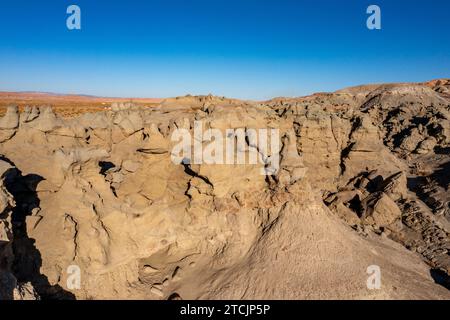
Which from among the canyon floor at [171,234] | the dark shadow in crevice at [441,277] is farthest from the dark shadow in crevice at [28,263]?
the dark shadow in crevice at [441,277]

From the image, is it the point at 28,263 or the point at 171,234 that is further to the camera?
the point at 171,234

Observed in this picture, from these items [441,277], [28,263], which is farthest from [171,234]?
[441,277]

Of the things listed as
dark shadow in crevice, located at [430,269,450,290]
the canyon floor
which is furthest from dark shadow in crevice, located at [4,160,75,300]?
dark shadow in crevice, located at [430,269,450,290]

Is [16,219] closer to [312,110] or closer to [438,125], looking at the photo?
[312,110]

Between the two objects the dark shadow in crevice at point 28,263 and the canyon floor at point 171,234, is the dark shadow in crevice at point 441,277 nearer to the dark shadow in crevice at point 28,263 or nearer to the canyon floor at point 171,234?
the canyon floor at point 171,234

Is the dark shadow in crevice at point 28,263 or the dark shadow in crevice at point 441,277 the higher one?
the dark shadow in crevice at point 28,263

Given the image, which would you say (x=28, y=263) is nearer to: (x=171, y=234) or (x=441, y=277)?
(x=171, y=234)

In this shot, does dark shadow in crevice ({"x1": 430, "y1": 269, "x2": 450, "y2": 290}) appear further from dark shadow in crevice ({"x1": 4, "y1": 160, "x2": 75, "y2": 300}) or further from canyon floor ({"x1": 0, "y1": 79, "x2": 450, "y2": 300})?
dark shadow in crevice ({"x1": 4, "y1": 160, "x2": 75, "y2": 300})

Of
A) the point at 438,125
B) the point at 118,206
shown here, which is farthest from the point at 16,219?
the point at 438,125

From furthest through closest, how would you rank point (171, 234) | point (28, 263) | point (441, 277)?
point (441, 277)
point (171, 234)
point (28, 263)
